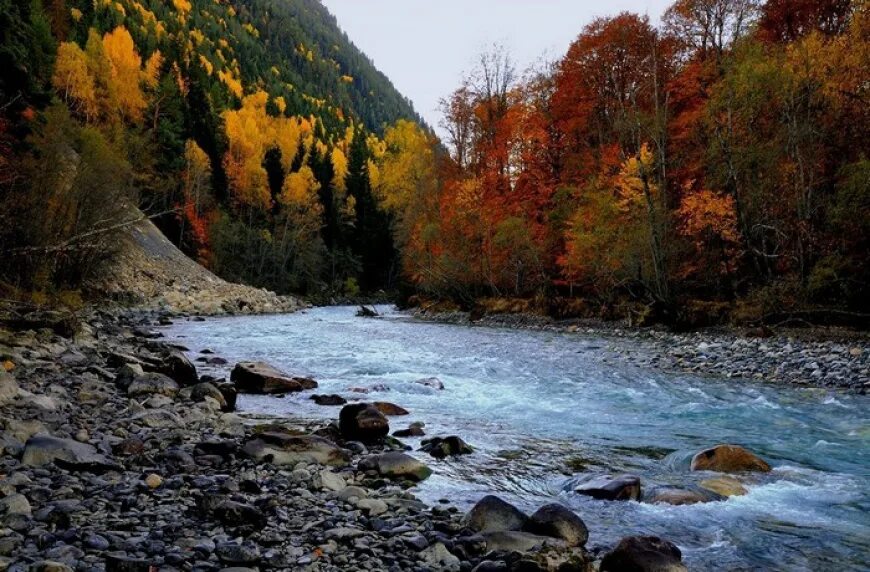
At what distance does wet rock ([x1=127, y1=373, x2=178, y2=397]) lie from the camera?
302 inches

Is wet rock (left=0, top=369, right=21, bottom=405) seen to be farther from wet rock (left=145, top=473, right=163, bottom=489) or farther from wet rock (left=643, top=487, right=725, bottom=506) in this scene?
wet rock (left=643, top=487, right=725, bottom=506)

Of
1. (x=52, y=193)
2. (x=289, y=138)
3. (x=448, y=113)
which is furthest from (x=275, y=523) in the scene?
(x=289, y=138)

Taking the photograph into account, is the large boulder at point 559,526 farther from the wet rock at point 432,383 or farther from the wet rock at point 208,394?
the wet rock at point 432,383

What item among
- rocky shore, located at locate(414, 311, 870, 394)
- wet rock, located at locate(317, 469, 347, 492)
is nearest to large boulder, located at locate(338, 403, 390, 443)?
wet rock, located at locate(317, 469, 347, 492)

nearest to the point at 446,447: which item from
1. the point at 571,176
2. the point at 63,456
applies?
the point at 63,456

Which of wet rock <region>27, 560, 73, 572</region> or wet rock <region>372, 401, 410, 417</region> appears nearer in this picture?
wet rock <region>27, 560, 73, 572</region>

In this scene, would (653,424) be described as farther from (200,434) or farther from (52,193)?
(52,193)

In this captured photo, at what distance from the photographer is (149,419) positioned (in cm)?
610

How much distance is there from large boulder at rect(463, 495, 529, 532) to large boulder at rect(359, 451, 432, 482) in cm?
120

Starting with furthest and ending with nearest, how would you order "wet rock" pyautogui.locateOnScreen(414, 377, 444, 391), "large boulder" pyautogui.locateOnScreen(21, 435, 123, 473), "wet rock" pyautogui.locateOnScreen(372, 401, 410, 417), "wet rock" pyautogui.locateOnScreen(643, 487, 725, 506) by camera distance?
1. "wet rock" pyautogui.locateOnScreen(414, 377, 444, 391)
2. "wet rock" pyautogui.locateOnScreen(372, 401, 410, 417)
3. "wet rock" pyautogui.locateOnScreen(643, 487, 725, 506)
4. "large boulder" pyautogui.locateOnScreen(21, 435, 123, 473)

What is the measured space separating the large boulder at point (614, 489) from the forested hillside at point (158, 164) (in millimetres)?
13496

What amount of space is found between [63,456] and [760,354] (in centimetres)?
1405

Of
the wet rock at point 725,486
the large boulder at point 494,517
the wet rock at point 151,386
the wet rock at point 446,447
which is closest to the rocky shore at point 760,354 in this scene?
the wet rock at point 725,486

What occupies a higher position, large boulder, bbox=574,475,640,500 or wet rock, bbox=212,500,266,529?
wet rock, bbox=212,500,266,529
